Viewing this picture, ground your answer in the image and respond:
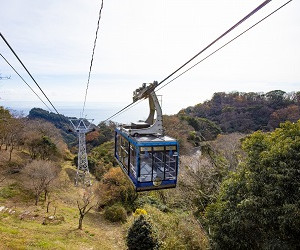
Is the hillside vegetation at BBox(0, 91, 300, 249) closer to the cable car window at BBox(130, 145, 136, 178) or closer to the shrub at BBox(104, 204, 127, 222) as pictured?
the shrub at BBox(104, 204, 127, 222)

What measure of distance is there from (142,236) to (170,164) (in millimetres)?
7283

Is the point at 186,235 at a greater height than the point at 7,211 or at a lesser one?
greater

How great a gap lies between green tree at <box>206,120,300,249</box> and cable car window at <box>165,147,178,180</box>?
278cm

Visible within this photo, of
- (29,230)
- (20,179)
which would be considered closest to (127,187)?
(29,230)

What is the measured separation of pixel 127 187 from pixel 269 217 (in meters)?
13.3

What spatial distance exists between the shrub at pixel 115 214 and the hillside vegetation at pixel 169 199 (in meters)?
0.08

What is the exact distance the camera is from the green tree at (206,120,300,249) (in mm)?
6816

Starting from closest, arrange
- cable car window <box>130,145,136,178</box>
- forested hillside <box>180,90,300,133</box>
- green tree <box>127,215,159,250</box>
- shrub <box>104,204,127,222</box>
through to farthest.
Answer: cable car window <box>130,145,136,178</box>
green tree <box>127,215,159,250</box>
shrub <box>104,204,127,222</box>
forested hillside <box>180,90,300,133</box>

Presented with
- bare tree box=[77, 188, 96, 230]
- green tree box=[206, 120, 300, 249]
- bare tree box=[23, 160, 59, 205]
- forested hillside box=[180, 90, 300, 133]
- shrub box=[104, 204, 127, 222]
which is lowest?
shrub box=[104, 204, 127, 222]

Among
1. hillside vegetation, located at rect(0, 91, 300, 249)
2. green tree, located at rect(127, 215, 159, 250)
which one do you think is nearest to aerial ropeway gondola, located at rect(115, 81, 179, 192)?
hillside vegetation, located at rect(0, 91, 300, 249)

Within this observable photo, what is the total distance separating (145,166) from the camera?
257 inches

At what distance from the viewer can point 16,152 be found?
83.1ft

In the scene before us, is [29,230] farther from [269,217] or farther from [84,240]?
[269,217]

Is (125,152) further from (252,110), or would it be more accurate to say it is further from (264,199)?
(252,110)
